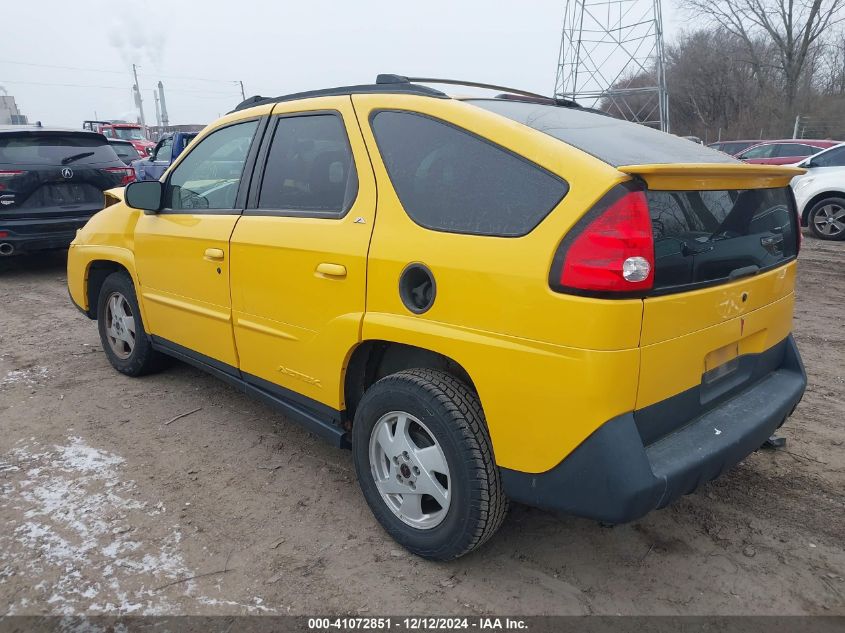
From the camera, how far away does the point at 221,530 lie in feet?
8.95

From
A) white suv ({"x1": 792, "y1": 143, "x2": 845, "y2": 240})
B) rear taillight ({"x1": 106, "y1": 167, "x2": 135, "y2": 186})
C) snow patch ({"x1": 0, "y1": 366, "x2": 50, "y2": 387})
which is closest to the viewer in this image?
snow patch ({"x1": 0, "y1": 366, "x2": 50, "y2": 387})

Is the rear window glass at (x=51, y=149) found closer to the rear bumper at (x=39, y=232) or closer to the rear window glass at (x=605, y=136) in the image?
the rear bumper at (x=39, y=232)

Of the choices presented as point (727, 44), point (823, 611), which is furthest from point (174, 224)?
point (727, 44)

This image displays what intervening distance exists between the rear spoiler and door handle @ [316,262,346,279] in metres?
1.15

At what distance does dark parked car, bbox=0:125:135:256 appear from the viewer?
720 centimetres

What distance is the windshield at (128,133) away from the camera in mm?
28361

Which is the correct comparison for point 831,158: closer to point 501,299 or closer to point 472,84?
point 472,84

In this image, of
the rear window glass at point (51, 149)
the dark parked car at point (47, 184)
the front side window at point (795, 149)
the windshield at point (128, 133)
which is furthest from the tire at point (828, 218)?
the windshield at point (128, 133)

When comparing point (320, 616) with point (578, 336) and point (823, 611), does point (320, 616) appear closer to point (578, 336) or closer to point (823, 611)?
point (578, 336)

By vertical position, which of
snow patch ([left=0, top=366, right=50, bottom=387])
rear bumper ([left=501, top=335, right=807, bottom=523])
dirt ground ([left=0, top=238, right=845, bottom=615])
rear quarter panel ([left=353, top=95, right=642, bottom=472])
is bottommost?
dirt ground ([left=0, top=238, right=845, bottom=615])

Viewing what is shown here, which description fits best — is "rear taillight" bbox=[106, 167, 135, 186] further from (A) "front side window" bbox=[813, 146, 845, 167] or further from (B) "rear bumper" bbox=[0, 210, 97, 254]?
(A) "front side window" bbox=[813, 146, 845, 167]

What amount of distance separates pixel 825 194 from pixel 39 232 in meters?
11.0

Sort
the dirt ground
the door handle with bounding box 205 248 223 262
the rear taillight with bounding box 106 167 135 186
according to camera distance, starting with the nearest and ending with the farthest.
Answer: the dirt ground, the door handle with bounding box 205 248 223 262, the rear taillight with bounding box 106 167 135 186

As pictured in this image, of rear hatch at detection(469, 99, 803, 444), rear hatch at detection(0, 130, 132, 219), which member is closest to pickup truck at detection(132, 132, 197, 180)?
rear hatch at detection(0, 130, 132, 219)
